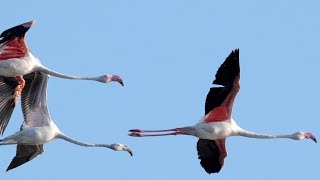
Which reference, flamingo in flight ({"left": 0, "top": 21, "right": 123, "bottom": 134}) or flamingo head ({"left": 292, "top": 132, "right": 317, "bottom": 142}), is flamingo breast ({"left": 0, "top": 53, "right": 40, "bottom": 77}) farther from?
flamingo head ({"left": 292, "top": 132, "right": 317, "bottom": 142})

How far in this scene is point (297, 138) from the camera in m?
48.1

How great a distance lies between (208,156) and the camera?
1874 inches

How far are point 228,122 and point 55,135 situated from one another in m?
4.77

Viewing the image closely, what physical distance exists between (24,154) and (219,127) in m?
5.65

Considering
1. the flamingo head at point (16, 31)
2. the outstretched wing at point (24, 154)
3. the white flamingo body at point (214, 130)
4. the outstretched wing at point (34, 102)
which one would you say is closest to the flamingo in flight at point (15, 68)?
the flamingo head at point (16, 31)

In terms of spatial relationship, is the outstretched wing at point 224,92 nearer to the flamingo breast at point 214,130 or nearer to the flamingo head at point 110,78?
the flamingo breast at point 214,130

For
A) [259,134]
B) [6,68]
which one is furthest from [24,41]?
[259,134]

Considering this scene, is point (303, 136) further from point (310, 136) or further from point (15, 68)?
point (15, 68)

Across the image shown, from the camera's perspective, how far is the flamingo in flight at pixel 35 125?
46875 millimetres

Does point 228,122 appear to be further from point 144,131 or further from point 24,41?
point 24,41

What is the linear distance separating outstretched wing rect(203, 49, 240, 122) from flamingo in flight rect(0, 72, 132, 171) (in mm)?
2641

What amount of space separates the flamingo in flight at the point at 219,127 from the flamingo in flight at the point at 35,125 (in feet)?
6.57

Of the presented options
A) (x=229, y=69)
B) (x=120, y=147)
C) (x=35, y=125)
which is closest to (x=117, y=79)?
(x=120, y=147)

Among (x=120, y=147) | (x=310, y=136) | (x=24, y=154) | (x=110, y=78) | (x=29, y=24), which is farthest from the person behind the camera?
(x=310, y=136)
